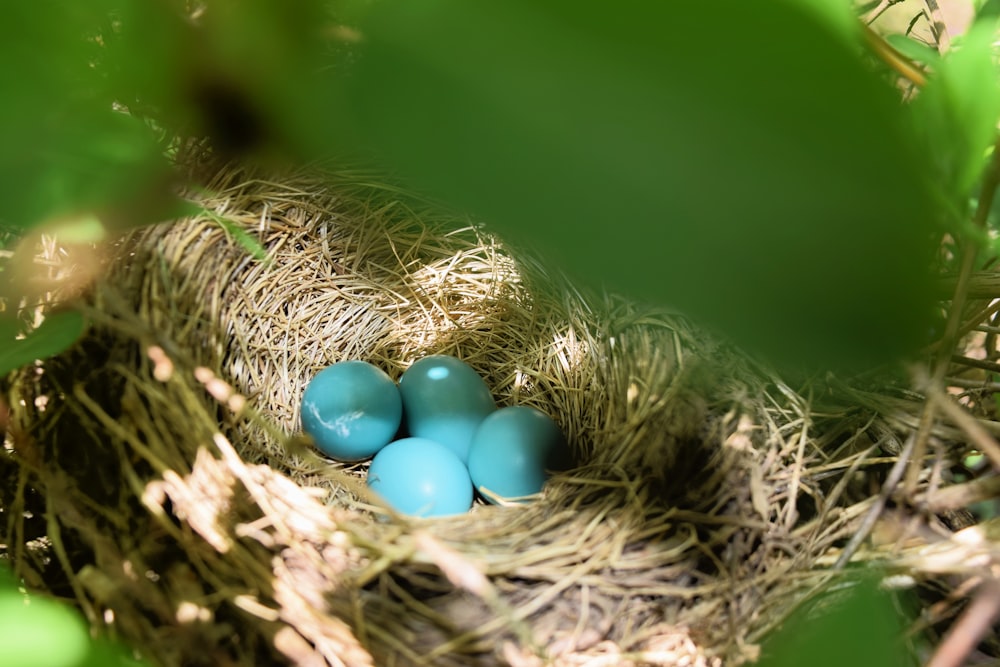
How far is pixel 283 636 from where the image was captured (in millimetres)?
520

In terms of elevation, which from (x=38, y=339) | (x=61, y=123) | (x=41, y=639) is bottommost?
(x=38, y=339)

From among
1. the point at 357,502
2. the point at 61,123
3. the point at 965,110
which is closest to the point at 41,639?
the point at 61,123

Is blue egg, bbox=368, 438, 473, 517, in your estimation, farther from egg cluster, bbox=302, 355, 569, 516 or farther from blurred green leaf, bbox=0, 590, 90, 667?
blurred green leaf, bbox=0, 590, 90, 667

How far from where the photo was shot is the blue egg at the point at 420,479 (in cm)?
89

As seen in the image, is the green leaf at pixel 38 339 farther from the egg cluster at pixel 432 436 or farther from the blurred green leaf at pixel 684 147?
the egg cluster at pixel 432 436

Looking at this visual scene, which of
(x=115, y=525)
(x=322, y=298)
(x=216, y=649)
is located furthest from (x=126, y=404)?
(x=322, y=298)

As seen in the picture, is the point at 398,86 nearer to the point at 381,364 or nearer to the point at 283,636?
the point at 283,636

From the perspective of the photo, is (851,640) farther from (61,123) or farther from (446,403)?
(446,403)

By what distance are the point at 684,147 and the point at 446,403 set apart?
934 mm

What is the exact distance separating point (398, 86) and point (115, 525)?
0.61 metres

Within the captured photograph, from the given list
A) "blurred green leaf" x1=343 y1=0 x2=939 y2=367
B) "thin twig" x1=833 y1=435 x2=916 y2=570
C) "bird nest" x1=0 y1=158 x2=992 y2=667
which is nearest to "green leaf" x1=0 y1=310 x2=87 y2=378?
"bird nest" x1=0 y1=158 x2=992 y2=667

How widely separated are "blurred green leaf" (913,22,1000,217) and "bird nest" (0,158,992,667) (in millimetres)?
318

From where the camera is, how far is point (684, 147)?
82 mm

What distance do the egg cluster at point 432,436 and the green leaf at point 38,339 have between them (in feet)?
1.54
